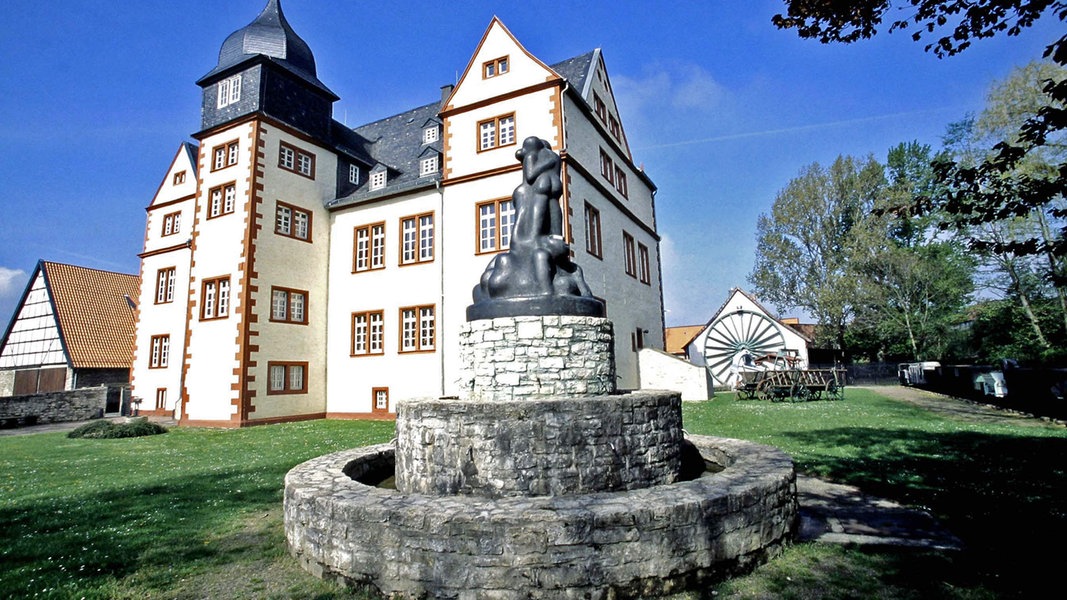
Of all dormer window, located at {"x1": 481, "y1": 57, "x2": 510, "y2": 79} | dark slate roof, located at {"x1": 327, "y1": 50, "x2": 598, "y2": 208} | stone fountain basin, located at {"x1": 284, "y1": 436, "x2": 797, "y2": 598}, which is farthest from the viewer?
dark slate roof, located at {"x1": 327, "y1": 50, "x2": 598, "y2": 208}

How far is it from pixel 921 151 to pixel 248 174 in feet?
150

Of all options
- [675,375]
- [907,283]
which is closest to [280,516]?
[675,375]

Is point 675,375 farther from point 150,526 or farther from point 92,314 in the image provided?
point 92,314

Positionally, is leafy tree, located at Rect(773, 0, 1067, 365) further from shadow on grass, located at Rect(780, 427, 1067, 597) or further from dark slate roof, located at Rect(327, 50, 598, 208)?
dark slate roof, located at Rect(327, 50, 598, 208)

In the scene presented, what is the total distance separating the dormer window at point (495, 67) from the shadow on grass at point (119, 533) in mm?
16740

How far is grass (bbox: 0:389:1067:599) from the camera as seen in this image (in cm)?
407

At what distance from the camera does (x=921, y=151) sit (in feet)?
129

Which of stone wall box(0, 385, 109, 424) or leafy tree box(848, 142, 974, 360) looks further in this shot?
leafy tree box(848, 142, 974, 360)

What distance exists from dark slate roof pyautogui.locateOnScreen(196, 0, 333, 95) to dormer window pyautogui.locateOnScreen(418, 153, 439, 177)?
586 cm

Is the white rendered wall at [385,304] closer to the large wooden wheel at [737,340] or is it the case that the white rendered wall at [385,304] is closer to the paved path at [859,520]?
the paved path at [859,520]

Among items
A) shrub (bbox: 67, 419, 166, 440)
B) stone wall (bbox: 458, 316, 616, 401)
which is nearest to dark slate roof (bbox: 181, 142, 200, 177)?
shrub (bbox: 67, 419, 166, 440)

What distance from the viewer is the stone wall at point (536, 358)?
6.09 m

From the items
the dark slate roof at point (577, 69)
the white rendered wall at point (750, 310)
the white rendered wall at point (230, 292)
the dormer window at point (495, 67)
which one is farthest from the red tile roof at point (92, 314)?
the white rendered wall at point (750, 310)

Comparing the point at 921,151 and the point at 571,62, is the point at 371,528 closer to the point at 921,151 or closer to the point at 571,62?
the point at 571,62
